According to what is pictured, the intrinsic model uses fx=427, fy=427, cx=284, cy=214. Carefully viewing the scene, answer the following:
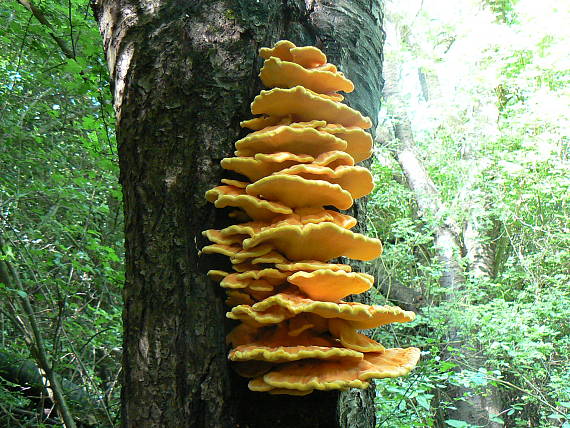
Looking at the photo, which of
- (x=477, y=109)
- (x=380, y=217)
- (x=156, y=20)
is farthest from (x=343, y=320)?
(x=477, y=109)

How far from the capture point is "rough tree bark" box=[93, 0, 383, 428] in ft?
4.91

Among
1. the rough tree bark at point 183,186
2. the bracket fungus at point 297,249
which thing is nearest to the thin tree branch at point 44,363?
the rough tree bark at point 183,186

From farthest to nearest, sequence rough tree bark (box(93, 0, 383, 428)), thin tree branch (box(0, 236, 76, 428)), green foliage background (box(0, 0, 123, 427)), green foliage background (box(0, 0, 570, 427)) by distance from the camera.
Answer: green foliage background (box(0, 0, 570, 427)), green foliage background (box(0, 0, 123, 427)), thin tree branch (box(0, 236, 76, 428)), rough tree bark (box(93, 0, 383, 428))

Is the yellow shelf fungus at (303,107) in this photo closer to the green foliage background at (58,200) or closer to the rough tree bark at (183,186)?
the rough tree bark at (183,186)

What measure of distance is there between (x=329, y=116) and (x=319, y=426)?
1200 mm

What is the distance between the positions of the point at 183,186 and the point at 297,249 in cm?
51

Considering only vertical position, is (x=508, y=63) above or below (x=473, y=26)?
below

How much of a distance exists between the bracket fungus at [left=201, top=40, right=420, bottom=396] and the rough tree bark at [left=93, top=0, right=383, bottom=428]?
86 millimetres

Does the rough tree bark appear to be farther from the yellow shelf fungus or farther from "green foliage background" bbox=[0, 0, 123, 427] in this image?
"green foliage background" bbox=[0, 0, 123, 427]

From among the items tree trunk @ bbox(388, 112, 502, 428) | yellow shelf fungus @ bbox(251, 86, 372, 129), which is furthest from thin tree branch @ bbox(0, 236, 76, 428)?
tree trunk @ bbox(388, 112, 502, 428)

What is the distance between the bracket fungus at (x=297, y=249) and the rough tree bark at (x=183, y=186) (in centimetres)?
9

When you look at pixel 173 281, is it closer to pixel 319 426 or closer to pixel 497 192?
pixel 319 426

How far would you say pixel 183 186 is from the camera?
166 centimetres

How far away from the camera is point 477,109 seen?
11.1m
